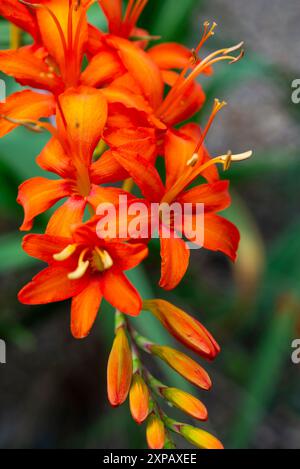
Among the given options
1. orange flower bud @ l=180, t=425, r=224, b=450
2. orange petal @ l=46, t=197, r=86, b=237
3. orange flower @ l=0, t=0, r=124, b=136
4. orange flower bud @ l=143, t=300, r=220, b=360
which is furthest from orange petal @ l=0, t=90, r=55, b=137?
orange flower bud @ l=180, t=425, r=224, b=450

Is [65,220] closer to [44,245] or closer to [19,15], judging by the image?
[44,245]

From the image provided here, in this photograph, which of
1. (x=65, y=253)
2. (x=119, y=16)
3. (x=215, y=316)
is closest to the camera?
(x=65, y=253)

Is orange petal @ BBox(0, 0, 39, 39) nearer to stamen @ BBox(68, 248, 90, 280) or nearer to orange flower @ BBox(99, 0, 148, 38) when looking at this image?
orange flower @ BBox(99, 0, 148, 38)

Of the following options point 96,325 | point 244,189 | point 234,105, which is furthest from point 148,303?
point 234,105

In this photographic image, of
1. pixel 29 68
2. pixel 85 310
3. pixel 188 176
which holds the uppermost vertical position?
pixel 29 68

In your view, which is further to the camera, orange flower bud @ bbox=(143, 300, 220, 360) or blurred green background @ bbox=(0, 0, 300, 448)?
blurred green background @ bbox=(0, 0, 300, 448)

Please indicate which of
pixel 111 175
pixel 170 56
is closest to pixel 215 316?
pixel 170 56

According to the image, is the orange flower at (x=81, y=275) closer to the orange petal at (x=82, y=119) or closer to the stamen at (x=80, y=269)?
the stamen at (x=80, y=269)

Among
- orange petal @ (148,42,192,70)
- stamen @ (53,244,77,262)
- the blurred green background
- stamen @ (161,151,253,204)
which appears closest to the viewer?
stamen @ (53,244,77,262)
